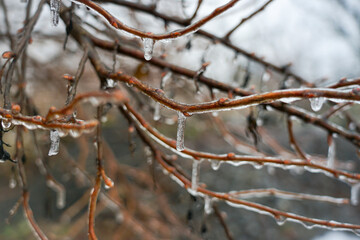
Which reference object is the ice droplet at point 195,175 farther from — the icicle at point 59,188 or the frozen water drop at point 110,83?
the icicle at point 59,188

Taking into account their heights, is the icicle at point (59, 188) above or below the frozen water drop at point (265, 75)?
below

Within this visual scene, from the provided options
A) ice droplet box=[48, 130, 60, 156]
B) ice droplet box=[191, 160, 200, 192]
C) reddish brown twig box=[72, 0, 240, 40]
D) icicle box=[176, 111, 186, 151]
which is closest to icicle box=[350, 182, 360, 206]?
ice droplet box=[191, 160, 200, 192]

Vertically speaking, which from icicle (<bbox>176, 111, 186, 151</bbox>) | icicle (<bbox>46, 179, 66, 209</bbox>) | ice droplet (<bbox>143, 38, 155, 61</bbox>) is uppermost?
ice droplet (<bbox>143, 38, 155, 61</bbox>)

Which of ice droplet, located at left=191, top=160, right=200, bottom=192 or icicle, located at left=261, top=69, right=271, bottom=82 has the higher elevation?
icicle, located at left=261, top=69, right=271, bottom=82

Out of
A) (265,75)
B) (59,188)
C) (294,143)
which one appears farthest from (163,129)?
(294,143)

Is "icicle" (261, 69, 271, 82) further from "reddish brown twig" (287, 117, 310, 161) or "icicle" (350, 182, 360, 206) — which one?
"icicle" (350, 182, 360, 206)

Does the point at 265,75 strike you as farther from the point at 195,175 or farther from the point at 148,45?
the point at 148,45

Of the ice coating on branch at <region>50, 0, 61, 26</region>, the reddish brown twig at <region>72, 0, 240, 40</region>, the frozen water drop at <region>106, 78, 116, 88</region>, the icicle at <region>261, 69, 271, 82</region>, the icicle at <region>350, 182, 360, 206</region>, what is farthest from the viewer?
the icicle at <region>261, 69, 271, 82</region>

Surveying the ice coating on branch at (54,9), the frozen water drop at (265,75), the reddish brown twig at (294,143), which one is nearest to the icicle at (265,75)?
the frozen water drop at (265,75)
